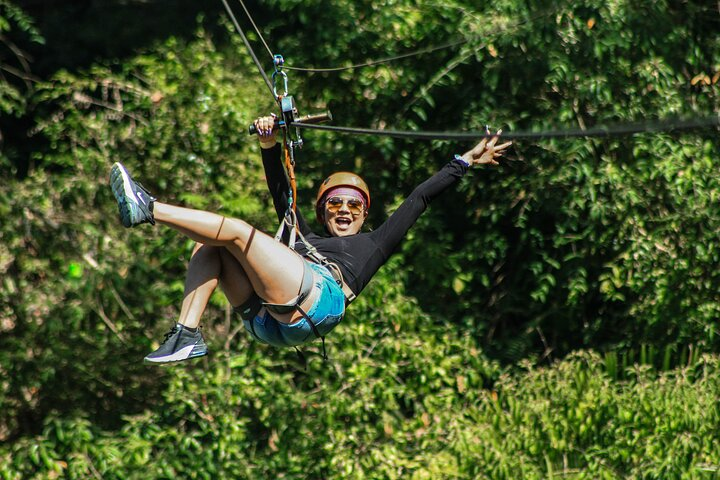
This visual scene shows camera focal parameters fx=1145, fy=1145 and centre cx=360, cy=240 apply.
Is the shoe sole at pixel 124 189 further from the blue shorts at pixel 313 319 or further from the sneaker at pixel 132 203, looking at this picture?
the blue shorts at pixel 313 319

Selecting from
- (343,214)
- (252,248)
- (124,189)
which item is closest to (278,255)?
(252,248)

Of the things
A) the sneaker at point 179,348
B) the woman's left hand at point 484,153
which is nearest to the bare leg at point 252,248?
the sneaker at point 179,348

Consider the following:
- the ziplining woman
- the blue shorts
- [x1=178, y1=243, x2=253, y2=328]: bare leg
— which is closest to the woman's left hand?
the ziplining woman

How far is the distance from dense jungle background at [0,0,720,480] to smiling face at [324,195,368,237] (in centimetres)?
230

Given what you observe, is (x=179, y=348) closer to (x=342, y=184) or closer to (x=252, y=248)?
(x=252, y=248)

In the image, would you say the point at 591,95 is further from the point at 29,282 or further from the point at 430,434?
the point at 29,282

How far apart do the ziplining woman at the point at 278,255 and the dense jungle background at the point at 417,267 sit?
7.83 ft

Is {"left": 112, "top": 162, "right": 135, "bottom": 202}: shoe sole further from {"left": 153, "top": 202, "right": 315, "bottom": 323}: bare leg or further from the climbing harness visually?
the climbing harness

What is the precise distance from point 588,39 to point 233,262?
3762mm

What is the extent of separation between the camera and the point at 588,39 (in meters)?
7.27

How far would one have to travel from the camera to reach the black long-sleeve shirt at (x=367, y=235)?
470 cm

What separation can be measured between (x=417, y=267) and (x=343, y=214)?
3009 mm

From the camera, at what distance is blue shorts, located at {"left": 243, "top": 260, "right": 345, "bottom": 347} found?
174 inches

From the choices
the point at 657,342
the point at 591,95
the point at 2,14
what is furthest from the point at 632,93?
the point at 2,14
